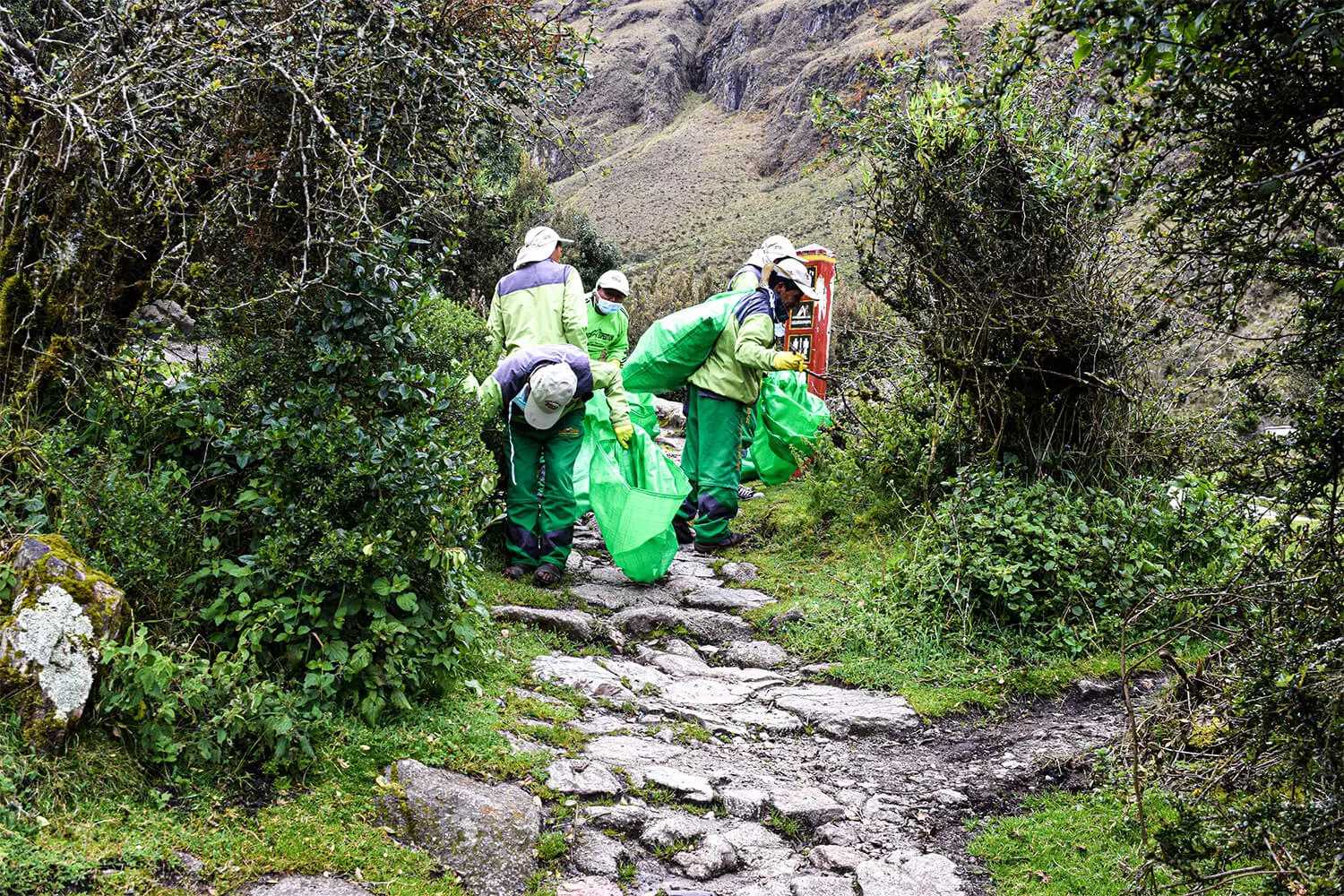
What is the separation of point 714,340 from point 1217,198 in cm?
536

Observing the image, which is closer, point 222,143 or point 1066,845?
point 1066,845

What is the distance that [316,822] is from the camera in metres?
3.03

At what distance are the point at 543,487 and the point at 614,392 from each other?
856 millimetres

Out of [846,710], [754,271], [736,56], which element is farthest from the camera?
[736,56]

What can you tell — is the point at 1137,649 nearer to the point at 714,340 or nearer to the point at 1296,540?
the point at 1296,540

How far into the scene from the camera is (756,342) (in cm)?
741

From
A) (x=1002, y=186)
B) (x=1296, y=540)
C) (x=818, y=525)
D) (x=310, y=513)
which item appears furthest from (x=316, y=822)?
(x=818, y=525)

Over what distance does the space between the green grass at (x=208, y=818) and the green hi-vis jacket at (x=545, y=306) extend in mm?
4089

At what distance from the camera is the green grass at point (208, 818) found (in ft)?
8.37

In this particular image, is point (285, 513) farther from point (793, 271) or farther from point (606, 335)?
point (606, 335)

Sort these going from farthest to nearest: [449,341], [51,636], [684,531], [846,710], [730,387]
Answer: [684,531], [730,387], [449,341], [846,710], [51,636]

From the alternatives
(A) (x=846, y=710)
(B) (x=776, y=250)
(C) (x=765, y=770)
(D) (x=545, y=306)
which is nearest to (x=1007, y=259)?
(B) (x=776, y=250)

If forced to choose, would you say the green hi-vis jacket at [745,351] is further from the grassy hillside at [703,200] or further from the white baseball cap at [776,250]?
the grassy hillside at [703,200]

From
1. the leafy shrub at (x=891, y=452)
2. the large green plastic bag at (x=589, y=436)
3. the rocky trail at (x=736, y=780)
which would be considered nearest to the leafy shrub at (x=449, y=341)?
the large green plastic bag at (x=589, y=436)
